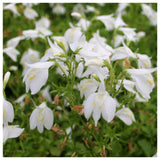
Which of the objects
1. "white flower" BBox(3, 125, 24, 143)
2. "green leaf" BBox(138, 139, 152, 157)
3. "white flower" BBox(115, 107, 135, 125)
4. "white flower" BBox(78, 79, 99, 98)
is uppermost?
"white flower" BBox(78, 79, 99, 98)

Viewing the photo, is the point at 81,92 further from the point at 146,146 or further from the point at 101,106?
the point at 146,146

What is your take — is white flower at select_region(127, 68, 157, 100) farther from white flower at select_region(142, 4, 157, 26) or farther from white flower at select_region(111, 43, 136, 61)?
white flower at select_region(142, 4, 157, 26)

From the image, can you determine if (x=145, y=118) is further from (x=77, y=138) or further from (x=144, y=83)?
(x=144, y=83)

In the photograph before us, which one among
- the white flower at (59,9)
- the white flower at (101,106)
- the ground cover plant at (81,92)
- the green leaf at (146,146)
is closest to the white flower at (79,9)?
the ground cover plant at (81,92)

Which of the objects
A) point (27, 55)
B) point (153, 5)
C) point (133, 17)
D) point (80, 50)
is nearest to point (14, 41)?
point (27, 55)

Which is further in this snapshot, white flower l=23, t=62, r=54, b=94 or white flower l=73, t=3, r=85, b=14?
white flower l=73, t=3, r=85, b=14

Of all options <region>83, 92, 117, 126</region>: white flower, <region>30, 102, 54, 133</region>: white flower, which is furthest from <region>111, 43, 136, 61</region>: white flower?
<region>30, 102, 54, 133</region>: white flower

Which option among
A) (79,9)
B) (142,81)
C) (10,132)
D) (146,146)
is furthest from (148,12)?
(10,132)

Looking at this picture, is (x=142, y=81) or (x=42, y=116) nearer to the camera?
(x=142, y=81)
